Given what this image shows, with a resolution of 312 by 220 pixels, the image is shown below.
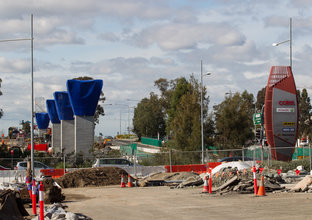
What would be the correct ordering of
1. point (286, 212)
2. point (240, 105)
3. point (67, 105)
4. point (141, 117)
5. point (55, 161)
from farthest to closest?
point (141, 117) < point (67, 105) < point (240, 105) < point (55, 161) < point (286, 212)

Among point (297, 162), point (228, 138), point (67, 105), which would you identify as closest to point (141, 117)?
point (67, 105)

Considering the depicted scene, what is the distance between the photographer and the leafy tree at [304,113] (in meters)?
82.8

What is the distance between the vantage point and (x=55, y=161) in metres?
41.5

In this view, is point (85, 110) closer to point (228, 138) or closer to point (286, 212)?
point (228, 138)

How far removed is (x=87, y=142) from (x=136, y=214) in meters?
32.7

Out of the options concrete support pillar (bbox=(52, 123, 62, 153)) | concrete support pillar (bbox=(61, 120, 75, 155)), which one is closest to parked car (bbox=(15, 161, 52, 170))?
concrete support pillar (bbox=(61, 120, 75, 155))

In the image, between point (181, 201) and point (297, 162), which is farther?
point (297, 162)

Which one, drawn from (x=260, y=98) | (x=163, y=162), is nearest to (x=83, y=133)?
(x=163, y=162)

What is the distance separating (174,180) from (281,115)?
35.9ft

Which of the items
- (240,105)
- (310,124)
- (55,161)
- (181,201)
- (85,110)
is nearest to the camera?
(181,201)

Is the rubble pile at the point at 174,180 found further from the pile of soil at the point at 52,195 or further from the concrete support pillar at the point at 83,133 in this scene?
the concrete support pillar at the point at 83,133

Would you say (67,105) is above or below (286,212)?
above

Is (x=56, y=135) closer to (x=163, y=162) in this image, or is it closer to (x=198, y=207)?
(x=163, y=162)

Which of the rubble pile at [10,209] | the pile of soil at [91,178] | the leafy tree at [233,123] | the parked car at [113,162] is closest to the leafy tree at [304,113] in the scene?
the leafy tree at [233,123]
